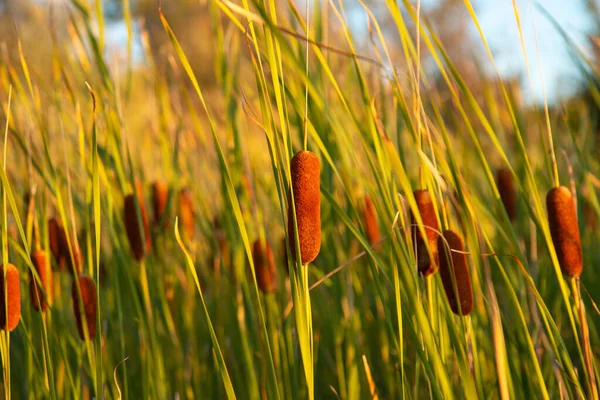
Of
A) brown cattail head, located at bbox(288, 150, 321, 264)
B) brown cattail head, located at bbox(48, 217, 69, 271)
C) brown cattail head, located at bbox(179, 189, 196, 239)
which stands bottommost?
brown cattail head, located at bbox(288, 150, 321, 264)

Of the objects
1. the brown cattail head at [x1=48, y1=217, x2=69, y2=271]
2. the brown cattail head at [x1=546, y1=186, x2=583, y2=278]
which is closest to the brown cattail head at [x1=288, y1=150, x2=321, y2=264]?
the brown cattail head at [x1=546, y1=186, x2=583, y2=278]

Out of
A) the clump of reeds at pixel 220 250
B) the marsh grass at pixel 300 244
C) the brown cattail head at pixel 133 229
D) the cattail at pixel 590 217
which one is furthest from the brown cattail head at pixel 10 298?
the cattail at pixel 590 217

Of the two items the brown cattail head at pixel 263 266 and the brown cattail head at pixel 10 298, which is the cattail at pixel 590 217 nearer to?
the brown cattail head at pixel 263 266

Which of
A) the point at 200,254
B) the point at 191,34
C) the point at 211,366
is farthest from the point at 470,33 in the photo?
the point at 191,34

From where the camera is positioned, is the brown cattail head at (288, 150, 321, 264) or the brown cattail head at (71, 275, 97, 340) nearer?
the brown cattail head at (288, 150, 321, 264)

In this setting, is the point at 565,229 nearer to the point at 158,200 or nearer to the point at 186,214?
the point at 158,200

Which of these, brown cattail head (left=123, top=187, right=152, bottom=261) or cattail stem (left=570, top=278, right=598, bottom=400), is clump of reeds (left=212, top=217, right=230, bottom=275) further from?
cattail stem (left=570, top=278, right=598, bottom=400)

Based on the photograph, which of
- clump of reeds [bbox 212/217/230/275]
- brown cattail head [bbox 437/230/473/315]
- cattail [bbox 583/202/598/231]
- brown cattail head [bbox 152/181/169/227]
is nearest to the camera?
brown cattail head [bbox 437/230/473/315]
